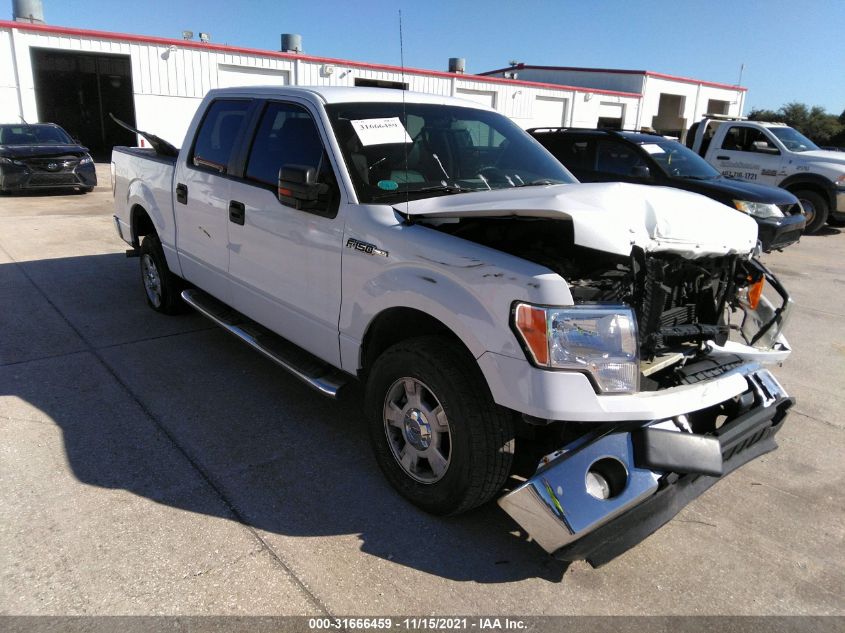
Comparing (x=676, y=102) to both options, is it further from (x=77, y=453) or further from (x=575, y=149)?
(x=77, y=453)

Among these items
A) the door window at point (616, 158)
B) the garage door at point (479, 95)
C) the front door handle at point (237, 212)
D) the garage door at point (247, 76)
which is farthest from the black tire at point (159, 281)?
the garage door at point (479, 95)

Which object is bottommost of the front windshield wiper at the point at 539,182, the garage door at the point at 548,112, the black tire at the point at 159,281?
the black tire at the point at 159,281

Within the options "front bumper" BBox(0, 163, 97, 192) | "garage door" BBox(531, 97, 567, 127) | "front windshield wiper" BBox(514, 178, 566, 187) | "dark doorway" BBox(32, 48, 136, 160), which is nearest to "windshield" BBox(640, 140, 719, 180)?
"front windshield wiper" BBox(514, 178, 566, 187)

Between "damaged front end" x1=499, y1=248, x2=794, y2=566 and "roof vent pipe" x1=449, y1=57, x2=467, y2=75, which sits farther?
"roof vent pipe" x1=449, y1=57, x2=467, y2=75

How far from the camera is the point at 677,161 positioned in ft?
30.3

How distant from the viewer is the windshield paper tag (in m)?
3.57

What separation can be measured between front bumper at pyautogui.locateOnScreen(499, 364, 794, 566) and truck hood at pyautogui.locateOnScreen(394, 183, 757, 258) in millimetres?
769

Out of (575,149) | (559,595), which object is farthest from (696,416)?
(575,149)

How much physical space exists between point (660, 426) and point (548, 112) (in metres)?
29.3

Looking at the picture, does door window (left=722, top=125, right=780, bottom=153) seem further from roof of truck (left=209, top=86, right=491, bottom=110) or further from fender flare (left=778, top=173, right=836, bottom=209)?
roof of truck (left=209, top=86, right=491, bottom=110)

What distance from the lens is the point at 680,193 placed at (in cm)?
311

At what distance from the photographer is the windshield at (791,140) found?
499 inches

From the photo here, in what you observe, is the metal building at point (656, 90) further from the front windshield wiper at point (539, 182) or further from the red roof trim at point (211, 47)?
the front windshield wiper at point (539, 182)

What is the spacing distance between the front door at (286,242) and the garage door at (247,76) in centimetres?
1913
